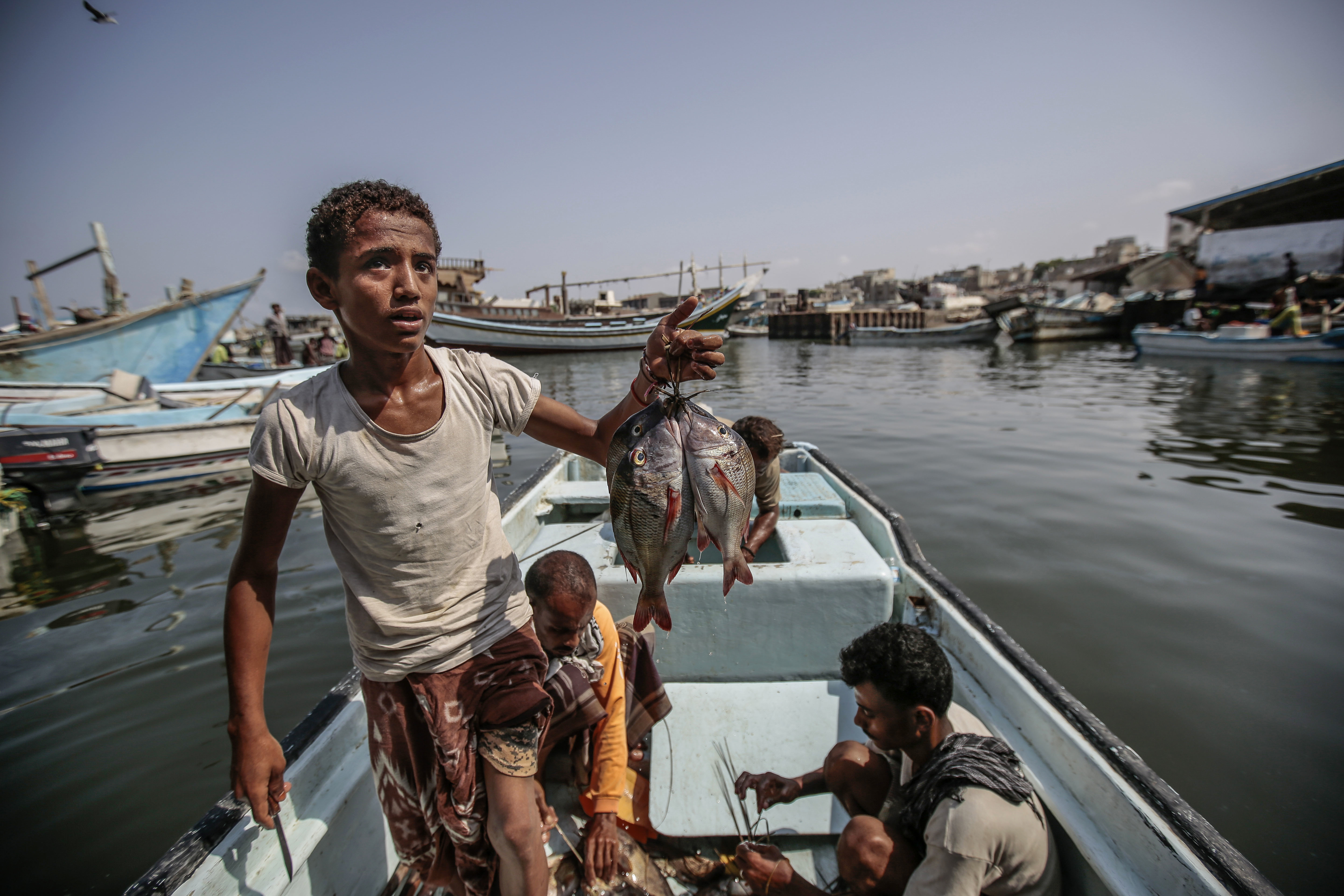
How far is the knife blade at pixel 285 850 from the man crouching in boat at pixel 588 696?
2.76 ft

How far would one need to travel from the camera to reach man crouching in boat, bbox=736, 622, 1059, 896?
1.83 metres

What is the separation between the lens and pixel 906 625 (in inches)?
87.9

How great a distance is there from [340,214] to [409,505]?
845mm

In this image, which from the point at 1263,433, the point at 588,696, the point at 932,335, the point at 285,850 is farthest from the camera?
the point at 932,335

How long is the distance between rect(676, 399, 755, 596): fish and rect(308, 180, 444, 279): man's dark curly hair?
3.43 feet

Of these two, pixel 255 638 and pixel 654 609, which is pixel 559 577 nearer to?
pixel 654 609

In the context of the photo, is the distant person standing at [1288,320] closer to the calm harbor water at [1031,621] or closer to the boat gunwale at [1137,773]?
the calm harbor water at [1031,621]

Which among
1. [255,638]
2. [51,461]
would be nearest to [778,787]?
[255,638]

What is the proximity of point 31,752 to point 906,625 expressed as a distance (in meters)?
6.27

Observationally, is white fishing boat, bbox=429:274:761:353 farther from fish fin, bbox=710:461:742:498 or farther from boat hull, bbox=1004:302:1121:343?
fish fin, bbox=710:461:742:498

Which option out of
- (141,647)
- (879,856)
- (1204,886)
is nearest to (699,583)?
(879,856)

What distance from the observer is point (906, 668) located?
2.16 meters

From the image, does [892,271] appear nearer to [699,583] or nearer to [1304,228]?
[1304,228]

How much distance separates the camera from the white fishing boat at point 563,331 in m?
33.5
